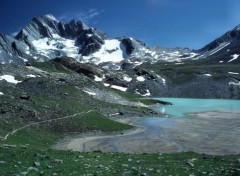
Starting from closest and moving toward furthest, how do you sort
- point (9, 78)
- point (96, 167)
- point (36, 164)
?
1. point (36, 164)
2. point (96, 167)
3. point (9, 78)

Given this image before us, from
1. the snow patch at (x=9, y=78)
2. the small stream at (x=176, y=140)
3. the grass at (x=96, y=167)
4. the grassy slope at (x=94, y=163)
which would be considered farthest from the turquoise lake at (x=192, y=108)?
the grass at (x=96, y=167)

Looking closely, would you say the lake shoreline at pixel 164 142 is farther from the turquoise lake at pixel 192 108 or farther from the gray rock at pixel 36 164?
the turquoise lake at pixel 192 108

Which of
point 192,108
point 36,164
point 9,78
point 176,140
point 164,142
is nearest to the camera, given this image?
point 36,164

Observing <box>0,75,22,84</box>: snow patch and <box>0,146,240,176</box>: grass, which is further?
<box>0,75,22,84</box>: snow patch

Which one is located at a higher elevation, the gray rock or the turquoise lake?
the turquoise lake

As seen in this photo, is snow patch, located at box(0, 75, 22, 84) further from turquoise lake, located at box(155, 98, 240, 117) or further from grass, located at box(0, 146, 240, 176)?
grass, located at box(0, 146, 240, 176)

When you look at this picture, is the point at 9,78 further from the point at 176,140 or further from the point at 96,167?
the point at 96,167

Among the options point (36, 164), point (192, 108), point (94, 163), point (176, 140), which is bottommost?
point (94, 163)

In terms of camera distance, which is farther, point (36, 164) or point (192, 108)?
point (192, 108)

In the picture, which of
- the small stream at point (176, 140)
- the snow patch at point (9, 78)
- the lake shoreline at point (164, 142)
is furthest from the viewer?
the snow patch at point (9, 78)

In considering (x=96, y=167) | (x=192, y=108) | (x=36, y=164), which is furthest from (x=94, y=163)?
(x=192, y=108)

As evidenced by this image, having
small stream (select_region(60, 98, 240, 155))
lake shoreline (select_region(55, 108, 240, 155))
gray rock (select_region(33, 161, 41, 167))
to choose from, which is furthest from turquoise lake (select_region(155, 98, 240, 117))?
gray rock (select_region(33, 161, 41, 167))

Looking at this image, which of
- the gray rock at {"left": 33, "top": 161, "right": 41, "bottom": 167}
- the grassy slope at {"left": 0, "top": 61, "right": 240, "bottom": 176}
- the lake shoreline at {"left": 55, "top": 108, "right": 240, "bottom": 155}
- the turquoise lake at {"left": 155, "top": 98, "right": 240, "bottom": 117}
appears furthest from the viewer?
the turquoise lake at {"left": 155, "top": 98, "right": 240, "bottom": 117}

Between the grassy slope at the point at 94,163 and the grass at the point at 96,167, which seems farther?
the grassy slope at the point at 94,163
